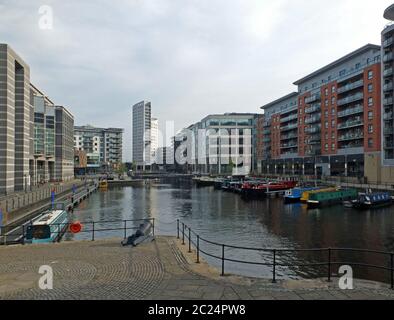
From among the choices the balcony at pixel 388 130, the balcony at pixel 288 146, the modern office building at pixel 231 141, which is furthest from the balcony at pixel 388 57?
the modern office building at pixel 231 141

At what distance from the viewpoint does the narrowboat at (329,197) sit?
51453 millimetres

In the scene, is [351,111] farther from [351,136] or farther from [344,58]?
[344,58]

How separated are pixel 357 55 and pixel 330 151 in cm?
2437

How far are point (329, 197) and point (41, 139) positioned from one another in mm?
67445

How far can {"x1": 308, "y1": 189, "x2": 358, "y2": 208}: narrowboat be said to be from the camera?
169 ft

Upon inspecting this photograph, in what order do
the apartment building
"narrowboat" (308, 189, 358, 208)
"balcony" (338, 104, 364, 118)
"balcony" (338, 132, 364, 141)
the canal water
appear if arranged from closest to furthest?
1. the canal water
2. "narrowboat" (308, 189, 358, 208)
3. the apartment building
4. "balcony" (338, 132, 364, 141)
5. "balcony" (338, 104, 364, 118)

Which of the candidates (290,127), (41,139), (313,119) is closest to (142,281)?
(41,139)

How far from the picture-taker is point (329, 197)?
5350cm

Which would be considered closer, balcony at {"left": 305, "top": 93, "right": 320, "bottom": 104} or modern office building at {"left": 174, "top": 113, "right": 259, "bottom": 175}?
balcony at {"left": 305, "top": 93, "right": 320, "bottom": 104}

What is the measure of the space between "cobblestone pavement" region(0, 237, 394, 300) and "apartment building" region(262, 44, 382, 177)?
68.8 metres

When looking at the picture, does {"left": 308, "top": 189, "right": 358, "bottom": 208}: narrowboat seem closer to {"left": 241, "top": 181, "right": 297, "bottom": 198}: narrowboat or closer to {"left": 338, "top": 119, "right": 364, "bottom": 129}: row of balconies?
{"left": 241, "top": 181, "right": 297, "bottom": 198}: narrowboat

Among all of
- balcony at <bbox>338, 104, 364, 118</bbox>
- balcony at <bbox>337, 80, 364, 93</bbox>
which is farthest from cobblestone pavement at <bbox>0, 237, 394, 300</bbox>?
balcony at <bbox>337, 80, 364, 93</bbox>
